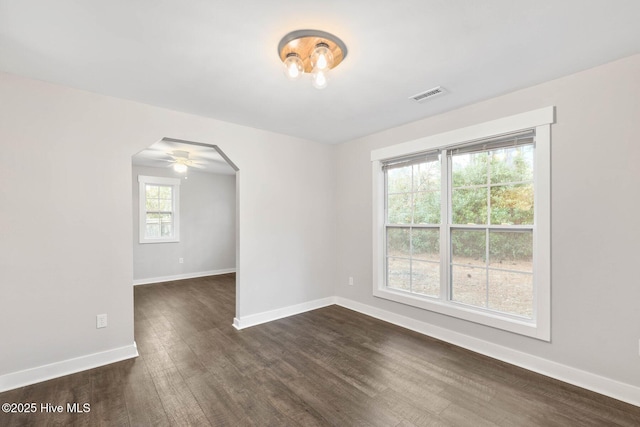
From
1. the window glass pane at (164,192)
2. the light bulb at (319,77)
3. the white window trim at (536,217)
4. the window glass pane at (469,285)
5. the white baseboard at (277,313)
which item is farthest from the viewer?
the window glass pane at (164,192)

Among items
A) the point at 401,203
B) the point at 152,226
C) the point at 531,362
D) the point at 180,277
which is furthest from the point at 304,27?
the point at 180,277

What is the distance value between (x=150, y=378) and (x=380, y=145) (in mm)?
3678

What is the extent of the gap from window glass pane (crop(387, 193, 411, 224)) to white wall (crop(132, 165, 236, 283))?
4725 mm

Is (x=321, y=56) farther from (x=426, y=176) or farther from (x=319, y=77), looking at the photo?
(x=426, y=176)

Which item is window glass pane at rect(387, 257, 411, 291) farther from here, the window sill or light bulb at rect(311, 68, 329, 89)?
the window sill

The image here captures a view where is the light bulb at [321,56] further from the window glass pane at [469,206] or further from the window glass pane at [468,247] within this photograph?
the window glass pane at [468,247]

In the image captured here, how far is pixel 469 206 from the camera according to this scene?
309cm

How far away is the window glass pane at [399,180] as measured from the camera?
3.74 m

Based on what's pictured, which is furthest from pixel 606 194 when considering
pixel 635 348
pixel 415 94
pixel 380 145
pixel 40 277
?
pixel 40 277

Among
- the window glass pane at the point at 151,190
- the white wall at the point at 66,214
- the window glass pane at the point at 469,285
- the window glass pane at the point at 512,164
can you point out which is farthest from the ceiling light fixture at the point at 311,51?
the window glass pane at the point at 151,190

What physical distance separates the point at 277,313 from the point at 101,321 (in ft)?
6.52

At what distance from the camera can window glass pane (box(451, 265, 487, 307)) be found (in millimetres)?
2982

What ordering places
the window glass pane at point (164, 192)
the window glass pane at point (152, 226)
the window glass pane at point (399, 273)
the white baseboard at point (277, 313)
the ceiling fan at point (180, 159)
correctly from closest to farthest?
the white baseboard at point (277, 313)
the window glass pane at point (399, 273)
the ceiling fan at point (180, 159)
the window glass pane at point (152, 226)
the window glass pane at point (164, 192)

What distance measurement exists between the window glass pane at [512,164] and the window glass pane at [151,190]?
6429mm
